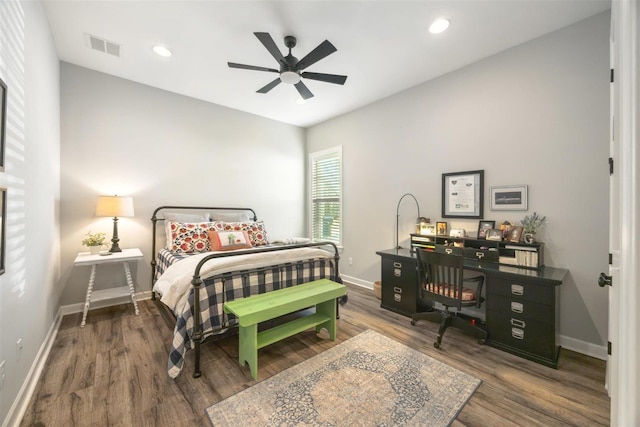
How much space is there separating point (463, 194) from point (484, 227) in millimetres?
448

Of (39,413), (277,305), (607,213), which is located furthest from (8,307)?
(607,213)

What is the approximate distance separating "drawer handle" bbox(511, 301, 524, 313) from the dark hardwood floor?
0.40 meters

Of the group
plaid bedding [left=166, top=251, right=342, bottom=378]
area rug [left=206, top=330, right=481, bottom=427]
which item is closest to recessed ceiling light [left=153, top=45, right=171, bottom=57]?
plaid bedding [left=166, top=251, right=342, bottom=378]

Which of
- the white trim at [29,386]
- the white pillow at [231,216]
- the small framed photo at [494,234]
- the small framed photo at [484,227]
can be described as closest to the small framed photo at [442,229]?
the small framed photo at [484,227]

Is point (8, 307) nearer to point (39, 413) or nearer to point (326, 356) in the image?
point (39, 413)

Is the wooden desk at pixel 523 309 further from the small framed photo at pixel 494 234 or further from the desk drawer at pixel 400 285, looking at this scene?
the desk drawer at pixel 400 285

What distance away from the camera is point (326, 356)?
225 centimetres

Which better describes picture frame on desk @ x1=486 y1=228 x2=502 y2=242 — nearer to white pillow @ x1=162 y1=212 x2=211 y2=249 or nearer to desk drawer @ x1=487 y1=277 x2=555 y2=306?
desk drawer @ x1=487 y1=277 x2=555 y2=306

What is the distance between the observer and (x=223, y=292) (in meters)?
2.20

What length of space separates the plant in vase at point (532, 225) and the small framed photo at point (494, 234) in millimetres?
205

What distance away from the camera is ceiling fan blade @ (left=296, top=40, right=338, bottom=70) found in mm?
2162

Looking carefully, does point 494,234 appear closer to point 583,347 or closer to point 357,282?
point 583,347

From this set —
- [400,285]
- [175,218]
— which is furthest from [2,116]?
[400,285]

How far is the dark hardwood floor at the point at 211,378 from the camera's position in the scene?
1.61 metres
